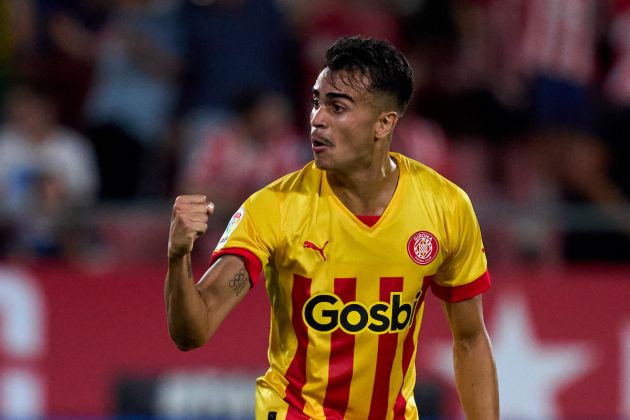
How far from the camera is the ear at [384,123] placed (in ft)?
15.0

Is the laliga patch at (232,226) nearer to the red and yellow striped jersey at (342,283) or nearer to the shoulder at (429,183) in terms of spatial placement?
the red and yellow striped jersey at (342,283)

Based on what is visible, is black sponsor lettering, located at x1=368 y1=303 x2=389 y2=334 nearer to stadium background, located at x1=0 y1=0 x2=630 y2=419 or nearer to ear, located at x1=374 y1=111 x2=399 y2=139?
ear, located at x1=374 y1=111 x2=399 y2=139

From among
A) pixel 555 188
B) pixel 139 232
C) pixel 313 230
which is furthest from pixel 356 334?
pixel 555 188

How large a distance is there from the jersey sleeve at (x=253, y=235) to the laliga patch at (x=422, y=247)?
492mm

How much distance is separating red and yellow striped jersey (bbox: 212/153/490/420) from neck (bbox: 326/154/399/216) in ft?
0.10

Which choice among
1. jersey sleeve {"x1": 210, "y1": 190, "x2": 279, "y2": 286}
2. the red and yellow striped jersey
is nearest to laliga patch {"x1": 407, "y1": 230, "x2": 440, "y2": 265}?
the red and yellow striped jersey

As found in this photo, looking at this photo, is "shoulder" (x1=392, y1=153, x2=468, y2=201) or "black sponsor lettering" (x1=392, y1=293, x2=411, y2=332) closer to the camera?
"black sponsor lettering" (x1=392, y1=293, x2=411, y2=332)

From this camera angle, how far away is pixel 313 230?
15.0 feet

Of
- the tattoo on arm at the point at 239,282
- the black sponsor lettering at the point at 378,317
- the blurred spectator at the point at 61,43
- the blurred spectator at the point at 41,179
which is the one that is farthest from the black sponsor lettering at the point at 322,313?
the blurred spectator at the point at 61,43

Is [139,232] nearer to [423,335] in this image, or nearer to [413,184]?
[423,335]

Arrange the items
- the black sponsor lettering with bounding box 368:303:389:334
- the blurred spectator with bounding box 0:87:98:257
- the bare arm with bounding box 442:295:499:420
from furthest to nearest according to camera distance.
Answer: the blurred spectator with bounding box 0:87:98:257
the bare arm with bounding box 442:295:499:420
the black sponsor lettering with bounding box 368:303:389:334

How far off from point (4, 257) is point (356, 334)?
458cm

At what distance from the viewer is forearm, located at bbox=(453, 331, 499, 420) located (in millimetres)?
4840

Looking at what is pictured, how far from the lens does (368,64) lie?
14.6ft
